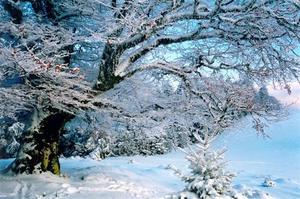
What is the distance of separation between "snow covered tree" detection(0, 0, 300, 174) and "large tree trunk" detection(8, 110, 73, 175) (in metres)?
0.02

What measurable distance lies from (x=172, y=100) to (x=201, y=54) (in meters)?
2.22

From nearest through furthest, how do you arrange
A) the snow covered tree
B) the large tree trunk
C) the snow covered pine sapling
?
the snow covered pine sapling
the snow covered tree
the large tree trunk

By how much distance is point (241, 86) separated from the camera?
1202 cm

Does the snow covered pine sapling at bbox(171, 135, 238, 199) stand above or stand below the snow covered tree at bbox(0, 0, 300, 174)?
below

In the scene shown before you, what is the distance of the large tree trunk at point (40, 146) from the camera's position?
417 inches

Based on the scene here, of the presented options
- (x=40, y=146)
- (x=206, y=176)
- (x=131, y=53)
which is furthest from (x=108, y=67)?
(x=206, y=176)

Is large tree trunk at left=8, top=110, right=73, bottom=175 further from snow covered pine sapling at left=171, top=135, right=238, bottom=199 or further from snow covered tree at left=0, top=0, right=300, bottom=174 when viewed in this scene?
snow covered pine sapling at left=171, top=135, right=238, bottom=199

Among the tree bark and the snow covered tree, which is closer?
the snow covered tree

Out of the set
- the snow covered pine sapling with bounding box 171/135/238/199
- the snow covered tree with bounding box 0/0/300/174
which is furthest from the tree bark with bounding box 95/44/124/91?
the snow covered pine sapling with bounding box 171/135/238/199

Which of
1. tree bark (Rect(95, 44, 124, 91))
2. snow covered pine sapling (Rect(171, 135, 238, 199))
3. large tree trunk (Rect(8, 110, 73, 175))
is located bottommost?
snow covered pine sapling (Rect(171, 135, 238, 199))

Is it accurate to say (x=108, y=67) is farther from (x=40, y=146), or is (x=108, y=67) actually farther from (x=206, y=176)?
(x=206, y=176)

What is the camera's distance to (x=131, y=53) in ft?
34.4

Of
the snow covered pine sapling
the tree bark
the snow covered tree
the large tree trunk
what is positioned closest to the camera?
the snow covered pine sapling

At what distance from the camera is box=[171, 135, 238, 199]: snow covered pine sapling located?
19.9 ft
